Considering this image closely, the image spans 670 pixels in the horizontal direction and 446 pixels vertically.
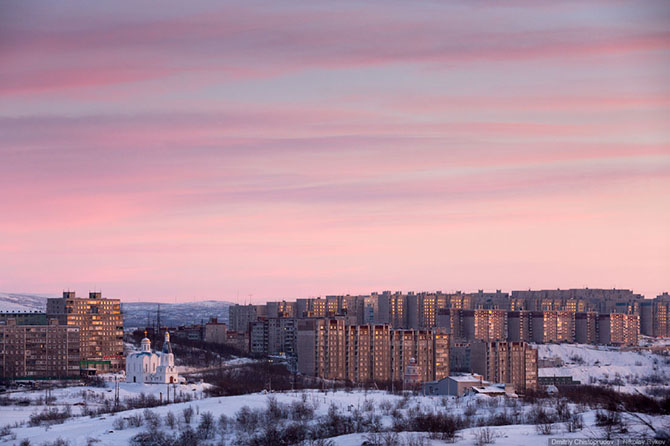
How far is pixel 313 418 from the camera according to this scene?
105 feet

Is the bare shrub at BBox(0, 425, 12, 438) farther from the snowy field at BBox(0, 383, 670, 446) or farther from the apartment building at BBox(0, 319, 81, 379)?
the apartment building at BBox(0, 319, 81, 379)

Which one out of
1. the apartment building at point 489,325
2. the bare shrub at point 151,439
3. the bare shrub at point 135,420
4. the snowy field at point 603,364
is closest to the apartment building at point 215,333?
the apartment building at point 489,325

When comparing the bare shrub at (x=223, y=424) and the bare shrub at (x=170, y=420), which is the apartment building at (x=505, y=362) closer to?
the bare shrub at (x=170, y=420)

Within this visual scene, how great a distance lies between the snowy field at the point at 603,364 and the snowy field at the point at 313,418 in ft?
142

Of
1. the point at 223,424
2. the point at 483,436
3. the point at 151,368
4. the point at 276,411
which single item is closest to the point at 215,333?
the point at 151,368

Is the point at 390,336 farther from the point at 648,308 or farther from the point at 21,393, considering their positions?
the point at 648,308

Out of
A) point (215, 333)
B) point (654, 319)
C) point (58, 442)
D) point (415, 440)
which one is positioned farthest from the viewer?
point (654, 319)

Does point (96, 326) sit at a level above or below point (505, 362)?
above

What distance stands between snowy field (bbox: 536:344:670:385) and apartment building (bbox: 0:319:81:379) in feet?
118

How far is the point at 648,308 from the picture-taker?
4995 inches

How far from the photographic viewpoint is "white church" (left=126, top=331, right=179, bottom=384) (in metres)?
56.3

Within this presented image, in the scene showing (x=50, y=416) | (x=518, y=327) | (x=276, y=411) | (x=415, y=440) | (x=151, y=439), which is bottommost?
(x=518, y=327)

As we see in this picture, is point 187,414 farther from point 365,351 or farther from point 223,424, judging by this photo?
point 365,351

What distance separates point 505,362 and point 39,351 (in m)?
29.5
